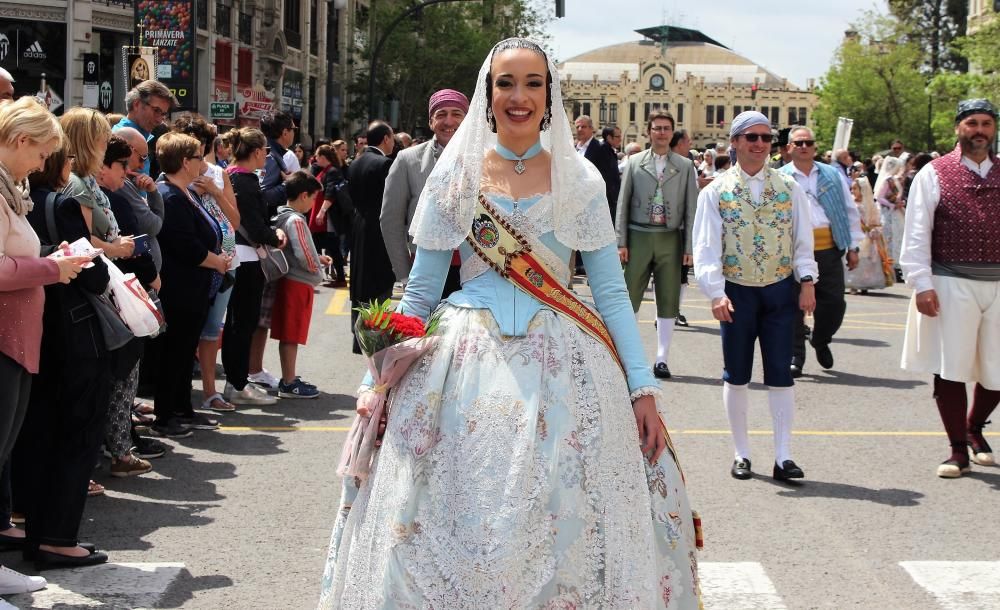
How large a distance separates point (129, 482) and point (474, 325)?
392cm

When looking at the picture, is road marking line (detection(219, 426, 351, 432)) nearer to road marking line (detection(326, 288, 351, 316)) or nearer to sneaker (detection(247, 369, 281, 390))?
sneaker (detection(247, 369, 281, 390))

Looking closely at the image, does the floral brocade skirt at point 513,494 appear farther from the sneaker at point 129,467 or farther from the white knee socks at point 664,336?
the white knee socks at point 664,336

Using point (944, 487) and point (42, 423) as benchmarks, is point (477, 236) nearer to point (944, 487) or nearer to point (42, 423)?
point (42, 423)

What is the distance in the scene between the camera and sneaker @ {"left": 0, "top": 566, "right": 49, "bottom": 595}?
5.28m

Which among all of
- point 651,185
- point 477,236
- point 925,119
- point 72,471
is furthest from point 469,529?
point 925,119

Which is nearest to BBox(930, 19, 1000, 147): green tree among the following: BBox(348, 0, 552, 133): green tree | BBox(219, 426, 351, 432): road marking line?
BBox(348, 0, 552, 133): green tree

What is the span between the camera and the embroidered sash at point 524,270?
4.14 metres

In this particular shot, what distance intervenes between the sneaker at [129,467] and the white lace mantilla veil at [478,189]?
3.76 meters

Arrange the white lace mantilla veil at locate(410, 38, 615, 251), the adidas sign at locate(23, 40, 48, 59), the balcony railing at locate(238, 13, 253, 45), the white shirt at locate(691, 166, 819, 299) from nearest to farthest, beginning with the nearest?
the white lace mantilla veil at locate(410, 38, 615, 251), the white shirt at locate(691, 166, 819, 299), the adidas sign at locate(23, 40, 48, 59), the balcony railing at locate(238, 13, 253, 45)

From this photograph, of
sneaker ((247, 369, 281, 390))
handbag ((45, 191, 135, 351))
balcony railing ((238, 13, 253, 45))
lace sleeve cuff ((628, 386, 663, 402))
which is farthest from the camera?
balcony railing ((238, 13, 253, 45))

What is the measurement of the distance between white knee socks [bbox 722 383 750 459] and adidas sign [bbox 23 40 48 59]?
30.7m

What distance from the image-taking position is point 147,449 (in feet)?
26.2

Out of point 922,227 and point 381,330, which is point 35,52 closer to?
point 922,227

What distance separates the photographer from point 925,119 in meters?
73.3
